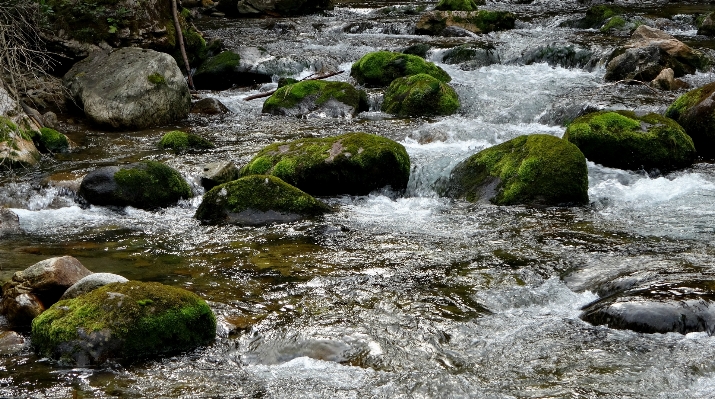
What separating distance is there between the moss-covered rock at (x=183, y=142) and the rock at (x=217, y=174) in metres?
1.32

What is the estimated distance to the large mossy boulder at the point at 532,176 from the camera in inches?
372

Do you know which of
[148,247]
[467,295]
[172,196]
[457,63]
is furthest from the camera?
[457,63]

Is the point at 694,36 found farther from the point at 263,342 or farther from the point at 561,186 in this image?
the point at 263,342

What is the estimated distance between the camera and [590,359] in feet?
18.1

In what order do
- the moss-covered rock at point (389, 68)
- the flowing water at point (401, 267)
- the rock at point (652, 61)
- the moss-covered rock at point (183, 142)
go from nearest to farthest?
the flowing water at point (401, 267) < the moss-covered rock at point (183, 142) < the rock at point (652, 61) < the moss-covered rock at point (389, 68)

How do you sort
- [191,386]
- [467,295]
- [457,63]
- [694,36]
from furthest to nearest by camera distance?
[694,36], [457,63], [467,295], [191,386]

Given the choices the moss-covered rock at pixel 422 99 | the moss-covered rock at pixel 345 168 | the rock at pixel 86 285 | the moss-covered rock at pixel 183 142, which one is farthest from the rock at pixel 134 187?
the moss-covered rock at pixel 422 99

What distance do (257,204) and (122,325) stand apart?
12.1 ft

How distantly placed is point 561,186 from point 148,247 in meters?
5.03

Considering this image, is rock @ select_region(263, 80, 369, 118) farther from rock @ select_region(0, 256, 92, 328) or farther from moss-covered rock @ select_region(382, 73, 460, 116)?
rock @ select_region(0, 256, 92, 328)

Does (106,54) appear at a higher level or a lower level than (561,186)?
higher

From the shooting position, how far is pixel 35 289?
20.9 ft

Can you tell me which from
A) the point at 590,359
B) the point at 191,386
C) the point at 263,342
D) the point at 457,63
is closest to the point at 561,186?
the point at 590,359

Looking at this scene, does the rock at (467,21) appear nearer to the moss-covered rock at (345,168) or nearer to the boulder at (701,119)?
the boulder at (701,119)
